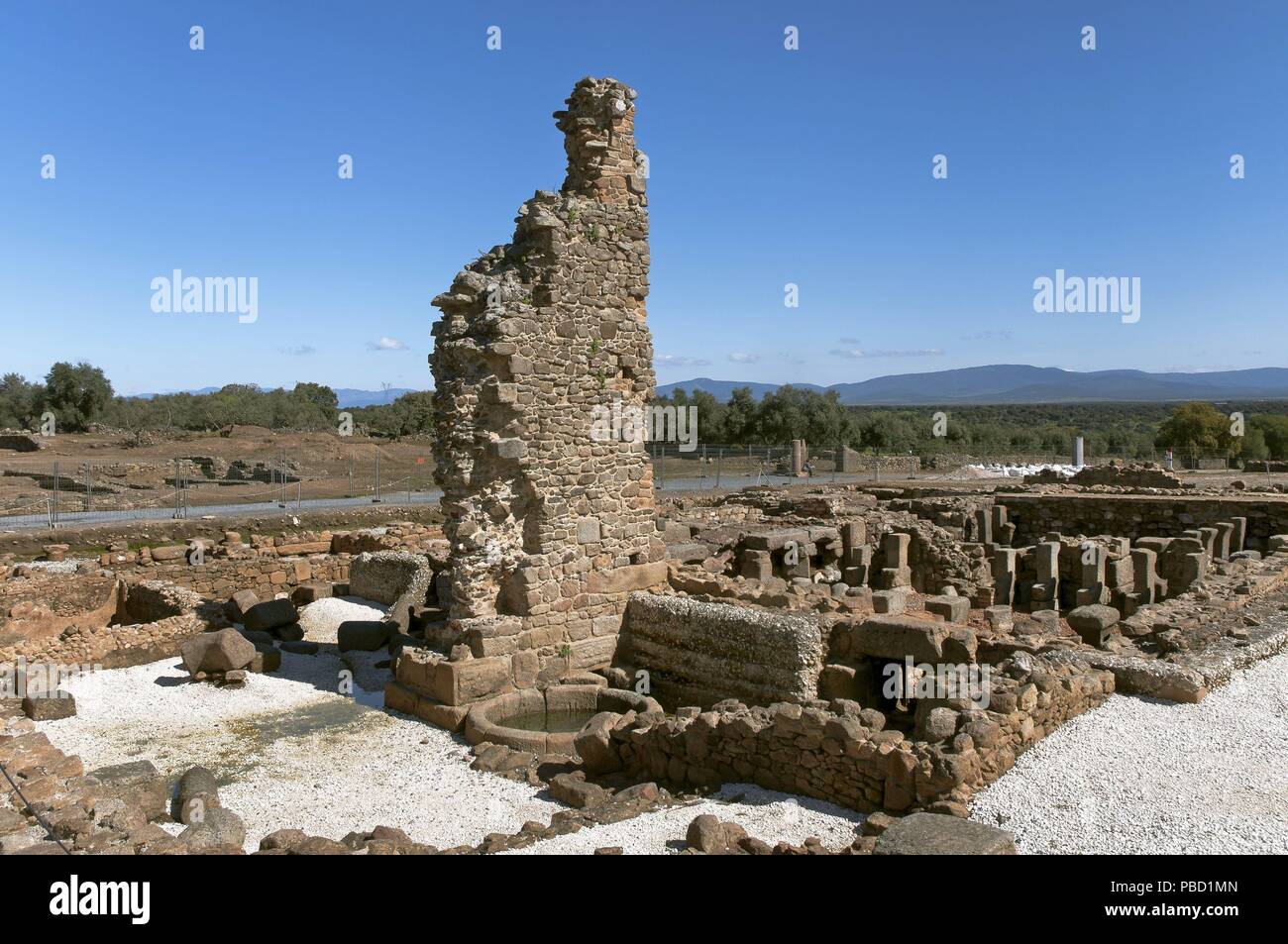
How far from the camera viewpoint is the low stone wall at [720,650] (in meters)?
10.4

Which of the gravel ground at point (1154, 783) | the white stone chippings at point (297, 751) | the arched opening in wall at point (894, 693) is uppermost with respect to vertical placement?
the gravel ground at point (1154, 783)

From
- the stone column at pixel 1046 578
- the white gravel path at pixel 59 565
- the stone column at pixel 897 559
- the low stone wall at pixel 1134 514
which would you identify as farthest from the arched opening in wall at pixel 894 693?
the white gravel path at pixel 59 565

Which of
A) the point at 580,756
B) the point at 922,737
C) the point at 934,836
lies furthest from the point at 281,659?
the point at 934,836

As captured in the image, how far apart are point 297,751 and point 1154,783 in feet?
27.8

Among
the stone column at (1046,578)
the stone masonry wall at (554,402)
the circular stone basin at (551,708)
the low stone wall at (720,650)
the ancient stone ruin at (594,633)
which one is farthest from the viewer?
the stone column at (1046,578)

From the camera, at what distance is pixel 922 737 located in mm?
7949

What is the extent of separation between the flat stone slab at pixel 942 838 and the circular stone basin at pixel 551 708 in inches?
191

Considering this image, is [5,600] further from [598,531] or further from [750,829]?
[750,829]

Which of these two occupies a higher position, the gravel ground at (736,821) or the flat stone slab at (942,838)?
the flat stone slab at (942,838)

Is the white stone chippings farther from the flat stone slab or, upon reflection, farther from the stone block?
the stone block

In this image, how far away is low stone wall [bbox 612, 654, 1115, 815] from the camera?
7230mm

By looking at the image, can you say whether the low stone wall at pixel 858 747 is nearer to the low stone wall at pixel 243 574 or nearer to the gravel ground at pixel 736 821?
the gravel ground at pixel 736 821

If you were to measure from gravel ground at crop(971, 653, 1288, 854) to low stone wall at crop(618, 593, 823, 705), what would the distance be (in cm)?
307

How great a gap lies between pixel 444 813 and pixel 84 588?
12466mm
